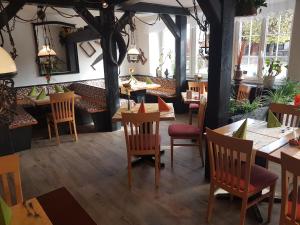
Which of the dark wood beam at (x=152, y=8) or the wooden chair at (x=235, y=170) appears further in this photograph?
the dark wood beam at (x=152, y=8)

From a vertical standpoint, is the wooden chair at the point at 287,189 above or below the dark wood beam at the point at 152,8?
below

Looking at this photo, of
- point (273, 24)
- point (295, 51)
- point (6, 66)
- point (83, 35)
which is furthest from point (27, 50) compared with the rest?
point (295, 51)

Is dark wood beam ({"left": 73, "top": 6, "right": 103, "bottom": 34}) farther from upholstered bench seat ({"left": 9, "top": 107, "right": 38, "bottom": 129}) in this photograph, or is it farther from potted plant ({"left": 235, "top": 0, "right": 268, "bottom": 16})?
potted plant ({"left": 235, "top": 0, "right": 268, "bottom": 16})

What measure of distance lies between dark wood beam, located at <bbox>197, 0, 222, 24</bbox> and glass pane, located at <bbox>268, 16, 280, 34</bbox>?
2.76m

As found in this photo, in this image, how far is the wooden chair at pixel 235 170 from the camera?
5.65 feet

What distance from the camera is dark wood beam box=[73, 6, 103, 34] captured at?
154 inches

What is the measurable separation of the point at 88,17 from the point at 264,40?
3.27m

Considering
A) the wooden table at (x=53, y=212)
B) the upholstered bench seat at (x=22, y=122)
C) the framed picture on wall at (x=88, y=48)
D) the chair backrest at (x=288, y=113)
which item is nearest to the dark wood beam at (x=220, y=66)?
the chair backrest at (x=288, y=113)

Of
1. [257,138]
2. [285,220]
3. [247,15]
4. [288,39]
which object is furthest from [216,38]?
[288,39]

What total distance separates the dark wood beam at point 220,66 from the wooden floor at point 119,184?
80 cm

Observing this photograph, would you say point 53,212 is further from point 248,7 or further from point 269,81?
point 269,81

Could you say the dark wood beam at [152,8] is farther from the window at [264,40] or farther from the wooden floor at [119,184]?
the wooden floor at [119,184]

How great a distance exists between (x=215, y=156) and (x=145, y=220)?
0.89m

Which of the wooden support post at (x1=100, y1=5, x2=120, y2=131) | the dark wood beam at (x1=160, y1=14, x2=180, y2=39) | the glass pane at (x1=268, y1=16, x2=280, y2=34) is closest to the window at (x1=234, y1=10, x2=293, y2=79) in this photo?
the glass pane at (x1=268, y1=16, x2=280, y2=34)
